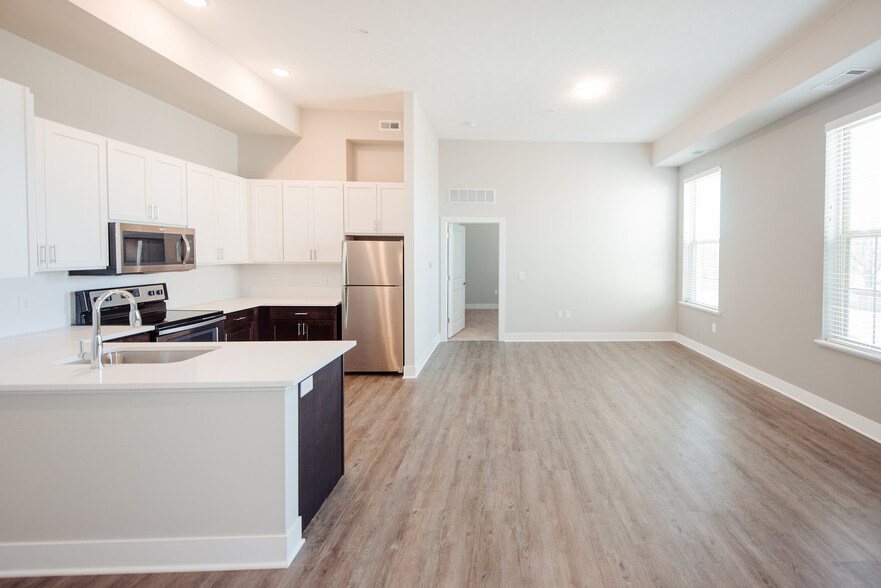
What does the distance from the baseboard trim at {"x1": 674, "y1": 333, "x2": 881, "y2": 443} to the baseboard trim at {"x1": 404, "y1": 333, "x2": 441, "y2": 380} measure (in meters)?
3.72

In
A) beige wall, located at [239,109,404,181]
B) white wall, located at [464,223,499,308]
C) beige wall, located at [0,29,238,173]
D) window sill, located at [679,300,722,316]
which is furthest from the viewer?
white wall, located at [464,223,499,308]

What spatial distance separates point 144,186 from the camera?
358cm

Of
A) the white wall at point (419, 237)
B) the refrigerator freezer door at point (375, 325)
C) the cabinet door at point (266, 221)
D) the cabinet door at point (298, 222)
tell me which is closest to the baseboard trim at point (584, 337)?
the white wall at point (419, 237)

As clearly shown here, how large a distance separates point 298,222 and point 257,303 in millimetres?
1056

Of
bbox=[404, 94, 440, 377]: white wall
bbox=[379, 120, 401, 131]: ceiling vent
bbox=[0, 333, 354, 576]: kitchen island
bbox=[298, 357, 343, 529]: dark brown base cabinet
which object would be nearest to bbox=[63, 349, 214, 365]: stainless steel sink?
bbox=[0, 333, 354, 576]: kitchen island

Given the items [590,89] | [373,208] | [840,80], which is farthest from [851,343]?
[373,208]

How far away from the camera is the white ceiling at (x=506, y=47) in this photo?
3260 millimetres

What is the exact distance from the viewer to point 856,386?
11.9ft

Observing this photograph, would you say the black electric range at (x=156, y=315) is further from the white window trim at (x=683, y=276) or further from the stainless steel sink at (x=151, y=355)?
the white window trim at (x=683, y=276)

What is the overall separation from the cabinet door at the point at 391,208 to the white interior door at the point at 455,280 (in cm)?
201

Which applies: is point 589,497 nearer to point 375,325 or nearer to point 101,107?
point 375,325

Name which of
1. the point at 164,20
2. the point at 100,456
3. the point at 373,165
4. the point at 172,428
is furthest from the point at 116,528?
the point at 373,165

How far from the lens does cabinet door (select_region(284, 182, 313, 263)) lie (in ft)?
17.3

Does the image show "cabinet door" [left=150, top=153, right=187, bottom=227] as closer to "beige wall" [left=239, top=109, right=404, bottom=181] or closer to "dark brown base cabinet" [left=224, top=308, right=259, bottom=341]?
"dark brown base cabinet" [left=224, top=308, right=259, bottom=341]
